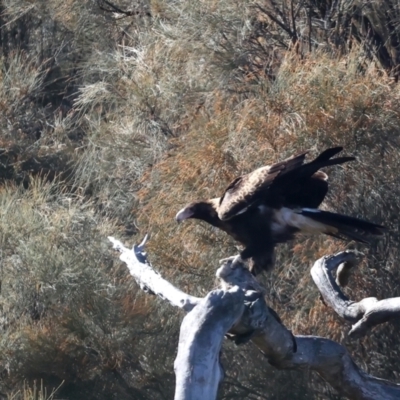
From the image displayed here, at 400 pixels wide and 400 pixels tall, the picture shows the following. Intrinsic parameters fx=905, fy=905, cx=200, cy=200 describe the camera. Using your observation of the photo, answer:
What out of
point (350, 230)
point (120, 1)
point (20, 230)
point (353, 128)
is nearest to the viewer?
point (350, 230)

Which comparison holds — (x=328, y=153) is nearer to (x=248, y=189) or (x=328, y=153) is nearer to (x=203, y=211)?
(x=248, y=189)

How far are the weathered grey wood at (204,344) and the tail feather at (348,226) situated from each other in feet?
4.88

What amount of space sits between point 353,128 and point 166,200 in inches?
51.3

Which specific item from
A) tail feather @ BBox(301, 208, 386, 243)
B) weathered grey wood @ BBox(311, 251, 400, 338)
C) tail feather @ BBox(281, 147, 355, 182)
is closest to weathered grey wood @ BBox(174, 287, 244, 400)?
weathered grey wood @ BBox(311, 251, 400, 338)

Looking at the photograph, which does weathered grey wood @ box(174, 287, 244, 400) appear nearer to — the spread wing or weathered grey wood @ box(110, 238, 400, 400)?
weathered grey wood @ box(110, 238, 400, 400)

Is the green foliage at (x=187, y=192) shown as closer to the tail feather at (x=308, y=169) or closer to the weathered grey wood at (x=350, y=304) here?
the tail feather at (x=308, y=169)

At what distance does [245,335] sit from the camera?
291 cm

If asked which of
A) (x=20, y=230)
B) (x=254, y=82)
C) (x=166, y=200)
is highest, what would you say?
(x=254, y=82)

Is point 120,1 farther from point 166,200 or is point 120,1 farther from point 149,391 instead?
point 149,391

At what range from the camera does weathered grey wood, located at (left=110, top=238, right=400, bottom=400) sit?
7.67ft

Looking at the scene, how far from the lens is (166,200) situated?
594 centimetres

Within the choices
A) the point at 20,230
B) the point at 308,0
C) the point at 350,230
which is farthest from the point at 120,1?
the point at 350,230

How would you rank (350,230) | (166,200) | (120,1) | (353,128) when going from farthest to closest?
(120,1)
(166,200)
(353,128)
(350,230)

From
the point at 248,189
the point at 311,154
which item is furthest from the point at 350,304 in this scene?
the point at 311,154
